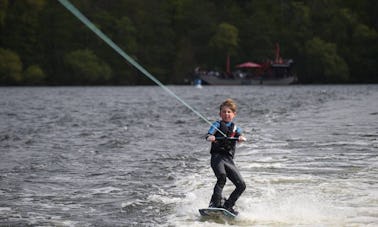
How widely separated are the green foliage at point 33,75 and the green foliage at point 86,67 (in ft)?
17.2

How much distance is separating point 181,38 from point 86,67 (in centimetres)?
2371

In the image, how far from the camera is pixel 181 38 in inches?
5108

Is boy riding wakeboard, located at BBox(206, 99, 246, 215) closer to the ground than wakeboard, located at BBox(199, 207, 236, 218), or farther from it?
farther from it

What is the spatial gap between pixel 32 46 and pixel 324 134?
96.8 m

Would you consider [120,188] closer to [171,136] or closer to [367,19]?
[171,136]

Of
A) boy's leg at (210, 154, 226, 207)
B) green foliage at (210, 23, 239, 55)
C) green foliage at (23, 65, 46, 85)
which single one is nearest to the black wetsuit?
boy's leg at (210, 154, 226, 207)

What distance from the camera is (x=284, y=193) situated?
517 inches

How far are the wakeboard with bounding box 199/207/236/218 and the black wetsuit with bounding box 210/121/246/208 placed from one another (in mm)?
142

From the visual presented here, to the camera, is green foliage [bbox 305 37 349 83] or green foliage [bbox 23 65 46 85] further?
green foliage [bbox 305 37 349 83]

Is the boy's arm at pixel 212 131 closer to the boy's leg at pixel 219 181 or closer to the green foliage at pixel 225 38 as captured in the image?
the boy's leg at pixel 219 181

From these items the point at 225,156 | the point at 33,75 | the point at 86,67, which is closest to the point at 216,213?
the point at 225,156

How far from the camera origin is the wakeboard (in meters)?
11.0

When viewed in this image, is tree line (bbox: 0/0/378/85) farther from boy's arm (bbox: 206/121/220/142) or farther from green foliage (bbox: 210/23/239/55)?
boy's arm (bbox: 206/121/220/142)

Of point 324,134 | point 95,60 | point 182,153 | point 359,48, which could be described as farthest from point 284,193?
point 359,48
